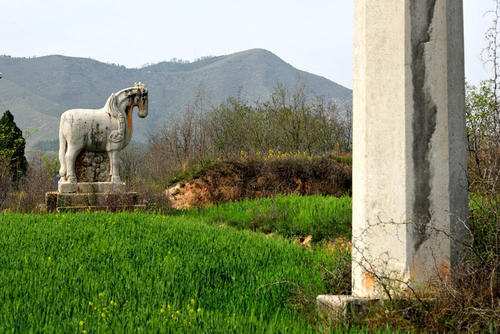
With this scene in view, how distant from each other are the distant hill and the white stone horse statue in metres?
90.4

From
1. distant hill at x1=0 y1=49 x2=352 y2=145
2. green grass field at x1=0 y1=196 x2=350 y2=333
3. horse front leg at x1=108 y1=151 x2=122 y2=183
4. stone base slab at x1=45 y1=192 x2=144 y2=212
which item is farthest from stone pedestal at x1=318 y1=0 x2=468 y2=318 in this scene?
distant hill at x1=0 y1=49 x2=352 y2=145

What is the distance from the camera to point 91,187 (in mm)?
9398

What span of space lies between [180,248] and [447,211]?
3191 mm

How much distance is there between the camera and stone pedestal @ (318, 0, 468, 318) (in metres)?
2.89

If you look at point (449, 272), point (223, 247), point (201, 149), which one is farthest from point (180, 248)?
point (201, 149)

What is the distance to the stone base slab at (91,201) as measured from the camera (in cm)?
894

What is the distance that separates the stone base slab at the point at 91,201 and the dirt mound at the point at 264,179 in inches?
101

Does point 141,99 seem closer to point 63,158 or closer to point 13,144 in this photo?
point 63,158

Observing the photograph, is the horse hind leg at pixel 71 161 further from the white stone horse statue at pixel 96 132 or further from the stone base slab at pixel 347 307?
the stone base slab at pixel 347 307

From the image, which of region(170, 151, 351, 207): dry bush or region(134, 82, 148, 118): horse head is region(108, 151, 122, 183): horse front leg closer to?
region(134, 82, 148, 118): horse head

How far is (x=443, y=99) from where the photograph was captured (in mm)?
2924

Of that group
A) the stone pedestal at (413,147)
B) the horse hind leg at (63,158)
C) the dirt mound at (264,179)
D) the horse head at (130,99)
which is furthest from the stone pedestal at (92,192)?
the stone pedestal at (413,147)

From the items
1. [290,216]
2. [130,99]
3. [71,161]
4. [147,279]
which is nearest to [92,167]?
[71,161]

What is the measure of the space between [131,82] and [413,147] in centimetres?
13071
